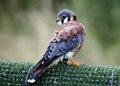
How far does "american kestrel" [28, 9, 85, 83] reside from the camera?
18.3 feet

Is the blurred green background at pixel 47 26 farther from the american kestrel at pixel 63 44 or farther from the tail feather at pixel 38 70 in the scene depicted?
the tail feather at pixel 38 70

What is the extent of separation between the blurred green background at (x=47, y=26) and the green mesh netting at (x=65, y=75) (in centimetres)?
546

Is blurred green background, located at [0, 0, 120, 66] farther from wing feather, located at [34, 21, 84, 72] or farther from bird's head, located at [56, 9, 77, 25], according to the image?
wing feather, located at [34, 21, 84, 72]

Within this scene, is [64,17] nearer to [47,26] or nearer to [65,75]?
[65,75]

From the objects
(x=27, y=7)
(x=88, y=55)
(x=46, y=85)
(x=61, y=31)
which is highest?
(x=27, y=7)

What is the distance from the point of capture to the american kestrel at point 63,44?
220 inches

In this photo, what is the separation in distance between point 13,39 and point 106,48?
155cm

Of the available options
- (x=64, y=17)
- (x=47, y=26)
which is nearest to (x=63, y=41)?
(x=64, y=17)

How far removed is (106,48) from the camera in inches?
454

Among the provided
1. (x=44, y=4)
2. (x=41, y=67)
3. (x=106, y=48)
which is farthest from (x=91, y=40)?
(x=41, y=67)

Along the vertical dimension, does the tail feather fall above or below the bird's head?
below

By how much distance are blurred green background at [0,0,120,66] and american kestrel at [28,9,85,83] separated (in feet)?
15.9

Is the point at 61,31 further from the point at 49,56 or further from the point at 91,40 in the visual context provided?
the point at 91,40

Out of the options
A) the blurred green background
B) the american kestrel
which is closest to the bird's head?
the american kestrel
